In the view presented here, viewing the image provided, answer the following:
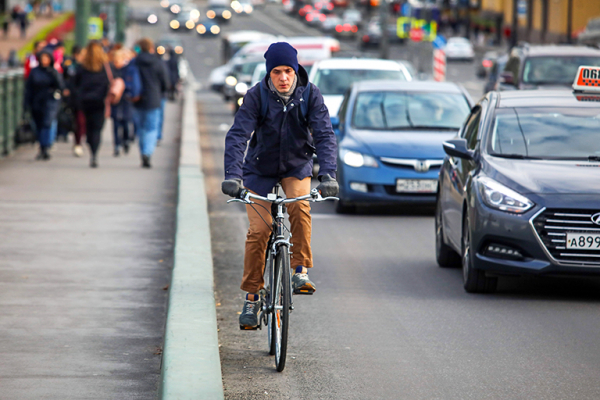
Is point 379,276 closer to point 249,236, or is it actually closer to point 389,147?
point 249,236

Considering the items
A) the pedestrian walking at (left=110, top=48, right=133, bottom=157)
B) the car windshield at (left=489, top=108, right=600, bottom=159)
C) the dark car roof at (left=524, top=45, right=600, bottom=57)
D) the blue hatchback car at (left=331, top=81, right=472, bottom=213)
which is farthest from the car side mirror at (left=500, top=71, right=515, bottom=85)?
the car windshield at (left=489, top=108, right=600, bottom=159)

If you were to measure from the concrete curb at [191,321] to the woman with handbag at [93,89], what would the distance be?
5614 mm

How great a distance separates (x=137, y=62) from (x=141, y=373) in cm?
1173

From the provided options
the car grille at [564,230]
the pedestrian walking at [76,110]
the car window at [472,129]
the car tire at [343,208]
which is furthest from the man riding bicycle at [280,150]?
the pedestrian walking at [76,110]

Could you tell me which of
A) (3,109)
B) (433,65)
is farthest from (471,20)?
(3,109)

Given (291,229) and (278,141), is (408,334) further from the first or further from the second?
(278,141)

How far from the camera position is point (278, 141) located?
645 cm

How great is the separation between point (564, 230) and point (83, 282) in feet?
11.2

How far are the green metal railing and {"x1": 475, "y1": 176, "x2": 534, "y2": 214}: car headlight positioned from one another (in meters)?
11.6

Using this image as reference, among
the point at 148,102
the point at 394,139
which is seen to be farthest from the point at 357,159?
the point at 148,102

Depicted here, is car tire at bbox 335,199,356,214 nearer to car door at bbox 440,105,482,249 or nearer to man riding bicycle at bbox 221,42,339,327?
car door at bbox 440,105,482,249

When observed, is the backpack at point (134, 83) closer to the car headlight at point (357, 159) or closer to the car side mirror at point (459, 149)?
the car headlight at point (357, 159)

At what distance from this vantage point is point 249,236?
21.4ft

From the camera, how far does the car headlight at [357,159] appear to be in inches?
523
